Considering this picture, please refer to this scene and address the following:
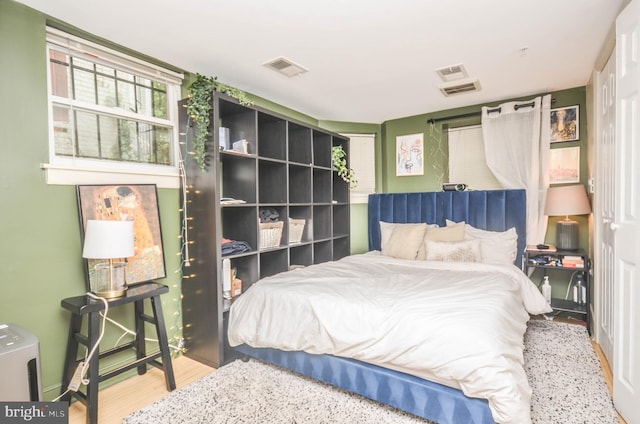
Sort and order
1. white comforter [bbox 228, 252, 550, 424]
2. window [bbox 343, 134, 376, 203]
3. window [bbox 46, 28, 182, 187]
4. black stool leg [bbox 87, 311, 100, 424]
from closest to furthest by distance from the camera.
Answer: white comforter [bbox 228, 252, 550, 424], black stool leg [bbox 87, 311, 100, 424], window [bbox 46, 28, 182, 187], window [bbox 343, 134, 376, 203]

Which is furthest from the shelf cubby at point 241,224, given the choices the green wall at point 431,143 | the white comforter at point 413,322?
the green wall at point 431,143

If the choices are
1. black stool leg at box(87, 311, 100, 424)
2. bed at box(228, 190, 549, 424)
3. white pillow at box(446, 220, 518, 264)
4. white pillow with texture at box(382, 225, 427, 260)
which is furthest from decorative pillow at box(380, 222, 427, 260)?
black stool leg at box(87, 311, 100, 424)

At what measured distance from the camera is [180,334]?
2.90m

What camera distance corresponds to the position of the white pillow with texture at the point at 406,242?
3.69 meters

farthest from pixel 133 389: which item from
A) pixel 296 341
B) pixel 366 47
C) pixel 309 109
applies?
pixel 309 109

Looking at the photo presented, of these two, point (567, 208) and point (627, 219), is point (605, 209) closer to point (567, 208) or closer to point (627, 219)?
point (567, 208)

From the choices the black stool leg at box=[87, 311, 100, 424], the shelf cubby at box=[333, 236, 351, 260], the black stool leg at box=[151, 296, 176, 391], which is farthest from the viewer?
the shelf cubby at box=[333, 236, 351, 260]

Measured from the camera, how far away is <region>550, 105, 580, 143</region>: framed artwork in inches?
141

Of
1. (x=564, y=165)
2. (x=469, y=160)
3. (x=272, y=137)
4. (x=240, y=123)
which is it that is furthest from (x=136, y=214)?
(x=564, y=165)

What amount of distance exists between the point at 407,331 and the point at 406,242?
1.96 meters

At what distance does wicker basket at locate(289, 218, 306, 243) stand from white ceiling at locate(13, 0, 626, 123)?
141cm

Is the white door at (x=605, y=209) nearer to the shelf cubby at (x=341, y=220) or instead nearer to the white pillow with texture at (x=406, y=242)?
the white pillow with texture at (x=406, y=242)

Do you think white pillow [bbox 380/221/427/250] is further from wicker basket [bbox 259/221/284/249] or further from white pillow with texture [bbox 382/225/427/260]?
wicker basket [bbox 259/221/284/249]

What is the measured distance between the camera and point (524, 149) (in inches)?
146
